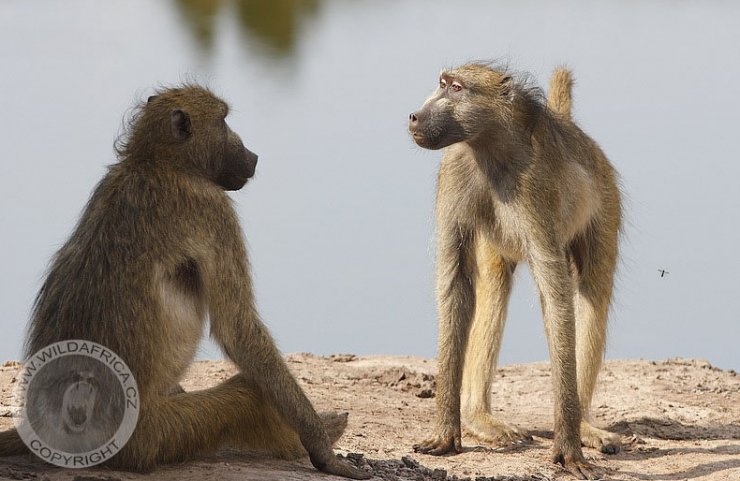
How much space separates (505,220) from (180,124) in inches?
85.2

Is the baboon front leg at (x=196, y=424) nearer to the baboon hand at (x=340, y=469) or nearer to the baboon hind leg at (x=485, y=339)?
the baboon hand at (x=340, y=469)

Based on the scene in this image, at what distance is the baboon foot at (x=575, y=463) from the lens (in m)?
7.24

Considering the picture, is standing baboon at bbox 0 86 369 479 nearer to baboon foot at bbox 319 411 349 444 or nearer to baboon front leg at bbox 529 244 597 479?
baboon foot at bbox 319 411 349 444

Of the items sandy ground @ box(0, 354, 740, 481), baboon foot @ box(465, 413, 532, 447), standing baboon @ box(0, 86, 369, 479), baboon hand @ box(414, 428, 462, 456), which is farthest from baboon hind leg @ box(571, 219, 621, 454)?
standing baboon @ box(0, 86, 369, 479)

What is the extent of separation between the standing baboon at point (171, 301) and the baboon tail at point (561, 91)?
10.0ft

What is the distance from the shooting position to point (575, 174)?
7680 mm

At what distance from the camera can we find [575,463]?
288 inches

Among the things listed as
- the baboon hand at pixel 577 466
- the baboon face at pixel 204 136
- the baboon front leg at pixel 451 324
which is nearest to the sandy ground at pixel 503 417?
the baboon hand at pixel 577 466

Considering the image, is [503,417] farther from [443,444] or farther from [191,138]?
[191,138]

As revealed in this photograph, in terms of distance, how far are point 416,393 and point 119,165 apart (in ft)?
12.7

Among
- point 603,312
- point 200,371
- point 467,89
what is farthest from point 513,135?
point 200,371

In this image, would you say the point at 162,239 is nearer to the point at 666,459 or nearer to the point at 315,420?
the point at 315,420

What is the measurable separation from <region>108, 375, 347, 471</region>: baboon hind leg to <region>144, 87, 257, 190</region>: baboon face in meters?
1.06

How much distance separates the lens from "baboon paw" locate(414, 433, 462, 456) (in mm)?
7416
